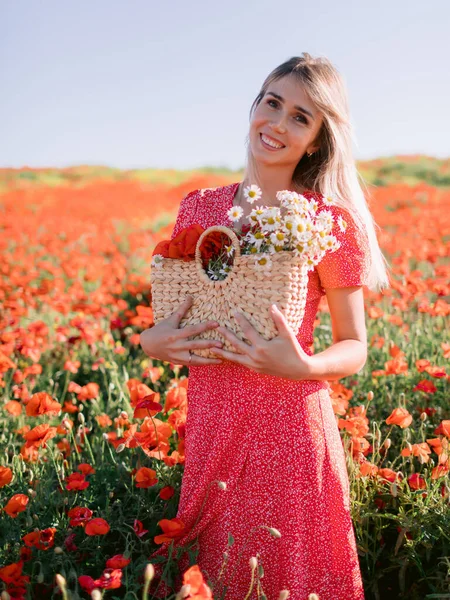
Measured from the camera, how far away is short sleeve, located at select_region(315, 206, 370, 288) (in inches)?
68.6

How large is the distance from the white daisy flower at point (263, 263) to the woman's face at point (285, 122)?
0.44 m

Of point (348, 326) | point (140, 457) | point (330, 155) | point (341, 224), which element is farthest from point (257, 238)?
point (140, 457)

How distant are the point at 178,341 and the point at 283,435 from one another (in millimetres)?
388

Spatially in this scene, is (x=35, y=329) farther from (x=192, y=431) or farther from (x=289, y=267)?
(x=289, y=267)

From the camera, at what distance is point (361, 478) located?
7.23ft

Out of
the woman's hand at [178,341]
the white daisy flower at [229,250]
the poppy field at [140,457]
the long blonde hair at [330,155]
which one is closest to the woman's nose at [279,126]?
the long blonde hair at [330,155]

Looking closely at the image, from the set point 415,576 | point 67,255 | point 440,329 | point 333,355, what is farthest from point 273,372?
point 67,255

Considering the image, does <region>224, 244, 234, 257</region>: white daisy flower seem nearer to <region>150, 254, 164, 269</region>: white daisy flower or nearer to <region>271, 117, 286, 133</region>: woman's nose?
<region>150, 254, 164, 269</region>: white daisy flower

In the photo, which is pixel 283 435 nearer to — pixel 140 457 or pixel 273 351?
pixel 273 351

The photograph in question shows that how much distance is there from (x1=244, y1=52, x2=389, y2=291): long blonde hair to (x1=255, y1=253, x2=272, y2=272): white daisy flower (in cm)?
42

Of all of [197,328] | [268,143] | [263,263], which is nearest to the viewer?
[263,263]

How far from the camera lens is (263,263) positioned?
1.52 m

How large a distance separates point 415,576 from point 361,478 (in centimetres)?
36

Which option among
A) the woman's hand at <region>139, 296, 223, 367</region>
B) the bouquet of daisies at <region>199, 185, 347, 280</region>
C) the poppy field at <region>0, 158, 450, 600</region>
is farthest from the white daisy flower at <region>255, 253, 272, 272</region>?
the poppy field at <region>0, 158, 450, 600</region>
